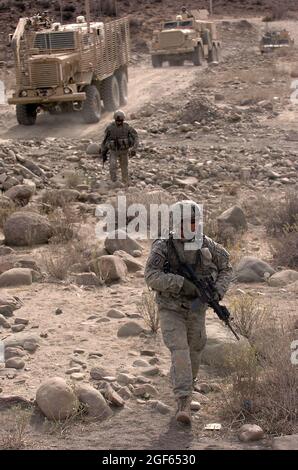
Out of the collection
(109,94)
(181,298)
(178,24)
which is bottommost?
(109,94)

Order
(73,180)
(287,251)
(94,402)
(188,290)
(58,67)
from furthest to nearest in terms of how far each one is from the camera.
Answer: (58,67) → (73,180) → (287,251) → (94,402) → (188,290)

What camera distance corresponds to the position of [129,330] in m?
6.54

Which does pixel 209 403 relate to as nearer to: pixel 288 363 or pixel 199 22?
pixel 288 363

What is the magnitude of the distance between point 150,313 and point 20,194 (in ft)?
16.5

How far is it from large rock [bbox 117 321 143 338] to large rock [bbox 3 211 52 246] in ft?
10.2

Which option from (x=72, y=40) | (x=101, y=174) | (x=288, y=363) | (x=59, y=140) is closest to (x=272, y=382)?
(x=288, y=363)

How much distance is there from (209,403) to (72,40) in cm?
1232

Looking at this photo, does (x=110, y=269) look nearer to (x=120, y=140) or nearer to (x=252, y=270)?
(x=252, y=270)

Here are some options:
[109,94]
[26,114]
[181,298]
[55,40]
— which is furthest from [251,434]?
[109,94]

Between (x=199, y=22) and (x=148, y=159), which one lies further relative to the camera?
(x=199, y=22)

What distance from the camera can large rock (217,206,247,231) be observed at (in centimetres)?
974

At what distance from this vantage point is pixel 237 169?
42.9 feet

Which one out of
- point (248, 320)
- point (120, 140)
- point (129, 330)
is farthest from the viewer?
point (120, 140)

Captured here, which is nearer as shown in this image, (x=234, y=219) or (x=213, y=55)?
(x=234, y=219)
